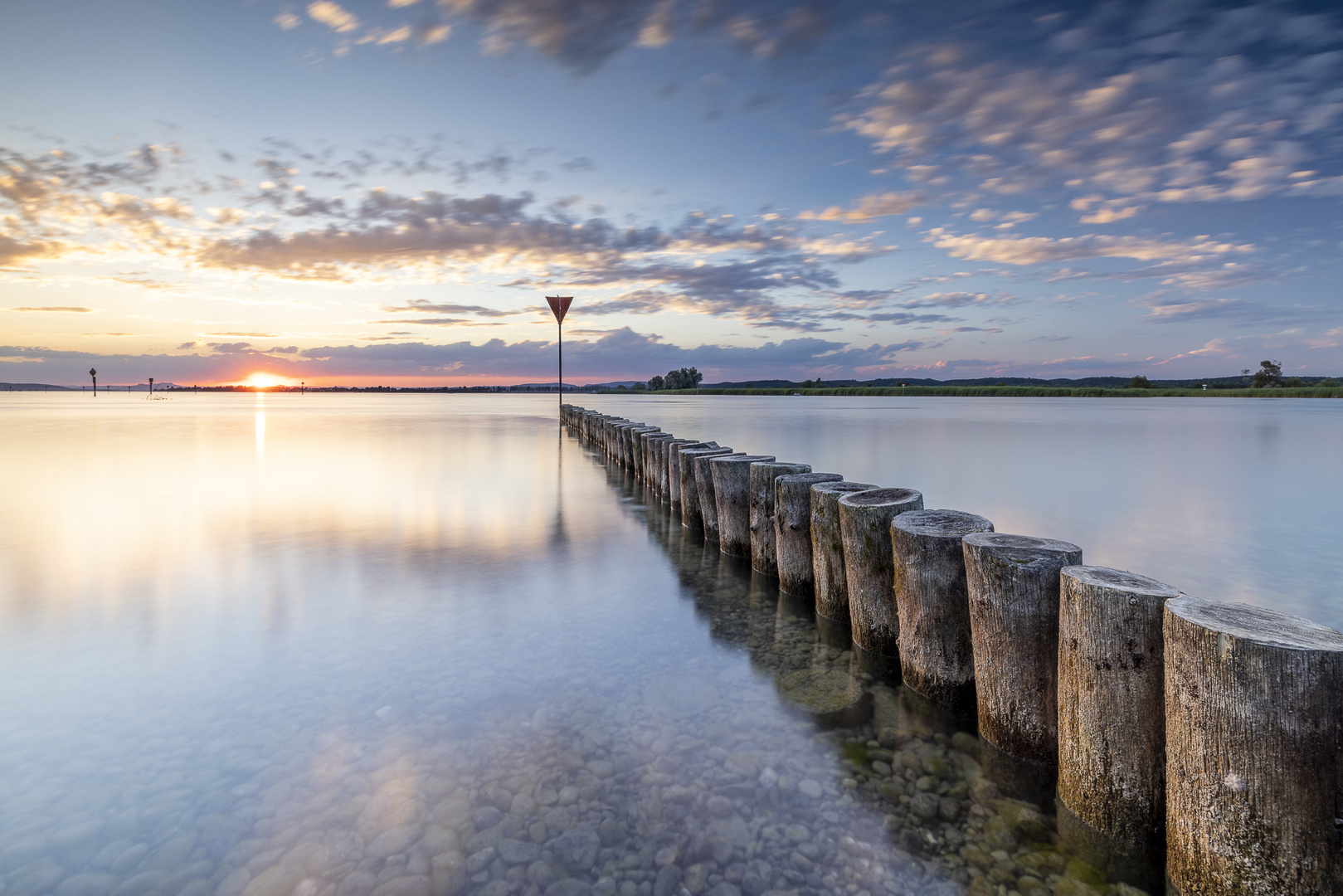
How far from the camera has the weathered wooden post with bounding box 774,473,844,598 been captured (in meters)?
5.02

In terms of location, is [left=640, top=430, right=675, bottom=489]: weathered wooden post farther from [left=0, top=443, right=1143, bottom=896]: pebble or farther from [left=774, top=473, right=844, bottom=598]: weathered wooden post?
[left=0, top=443, right=1143, bottom=896]: pebble

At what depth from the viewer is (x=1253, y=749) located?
1.89 metres

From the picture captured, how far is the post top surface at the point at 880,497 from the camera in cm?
412

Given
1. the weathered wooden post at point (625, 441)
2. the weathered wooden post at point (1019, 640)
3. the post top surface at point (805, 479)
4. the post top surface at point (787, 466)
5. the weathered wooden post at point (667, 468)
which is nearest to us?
the weathered wooden post at point (1019, 640)

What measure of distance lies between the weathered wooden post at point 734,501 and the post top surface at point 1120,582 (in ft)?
11.5

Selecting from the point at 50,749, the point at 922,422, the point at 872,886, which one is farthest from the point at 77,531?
the point at 922,422

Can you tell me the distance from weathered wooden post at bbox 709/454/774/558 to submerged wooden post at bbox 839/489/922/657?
1931 millimetres

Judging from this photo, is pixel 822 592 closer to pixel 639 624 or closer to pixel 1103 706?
pixel 639 624

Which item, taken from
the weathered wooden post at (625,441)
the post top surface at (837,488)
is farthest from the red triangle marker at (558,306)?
the post top surface at (837,488)

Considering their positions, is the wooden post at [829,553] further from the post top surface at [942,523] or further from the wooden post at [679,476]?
the wooden post at [679,476]

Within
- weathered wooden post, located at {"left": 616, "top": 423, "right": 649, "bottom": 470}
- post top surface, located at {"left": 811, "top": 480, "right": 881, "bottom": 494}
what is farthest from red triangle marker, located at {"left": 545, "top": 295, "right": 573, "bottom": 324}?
post top surface, located at {"left": 811, "top": 480, "right": 881, "bottom": 494}

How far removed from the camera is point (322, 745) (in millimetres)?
3061

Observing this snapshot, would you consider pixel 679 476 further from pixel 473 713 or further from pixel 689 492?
pixel 473 713

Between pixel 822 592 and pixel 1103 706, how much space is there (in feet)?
7.91
